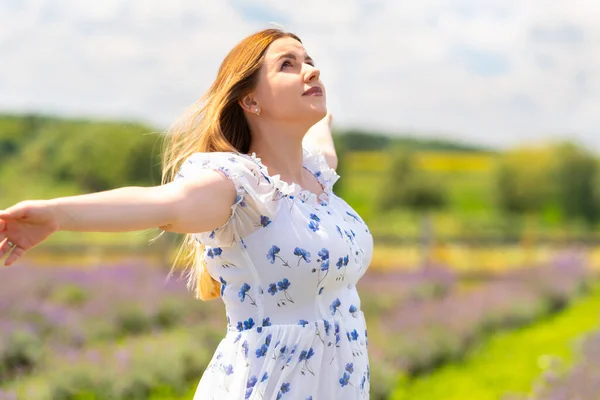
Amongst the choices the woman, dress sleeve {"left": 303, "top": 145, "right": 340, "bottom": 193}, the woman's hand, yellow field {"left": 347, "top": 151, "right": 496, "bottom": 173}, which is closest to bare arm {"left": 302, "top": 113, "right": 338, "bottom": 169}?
dress sleeve {"left": 303, "top": 145, "right": 340, "bottom": 193}

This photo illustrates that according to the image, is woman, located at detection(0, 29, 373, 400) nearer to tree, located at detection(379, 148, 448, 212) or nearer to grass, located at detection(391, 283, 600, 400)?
grass, located at detection(391, 283, 600, 400)

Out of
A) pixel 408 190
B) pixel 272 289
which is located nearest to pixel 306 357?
pixel 272 289

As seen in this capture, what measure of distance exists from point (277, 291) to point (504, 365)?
6243 millimetres

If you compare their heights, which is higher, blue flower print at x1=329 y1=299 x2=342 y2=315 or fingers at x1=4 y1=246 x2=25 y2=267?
fingers at x1=4 y1=246 x2=25 y2=267

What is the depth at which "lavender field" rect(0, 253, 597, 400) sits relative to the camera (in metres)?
5.98

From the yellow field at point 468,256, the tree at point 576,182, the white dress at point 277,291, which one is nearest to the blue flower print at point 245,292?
the white dress at point 277,291

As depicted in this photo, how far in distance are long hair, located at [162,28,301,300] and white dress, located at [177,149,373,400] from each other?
0.13m

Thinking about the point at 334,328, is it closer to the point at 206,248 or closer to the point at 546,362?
the point at 206,248

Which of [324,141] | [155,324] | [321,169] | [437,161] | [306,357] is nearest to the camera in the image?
[306,357]

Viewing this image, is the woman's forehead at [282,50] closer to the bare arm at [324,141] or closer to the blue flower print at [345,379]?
the bare arm at [324,141]

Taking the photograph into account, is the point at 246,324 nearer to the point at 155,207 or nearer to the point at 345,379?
the point at 345,379

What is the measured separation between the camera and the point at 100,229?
1.80 m

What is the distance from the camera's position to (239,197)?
7.07 ft

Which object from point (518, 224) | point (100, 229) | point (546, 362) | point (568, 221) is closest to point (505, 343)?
point (546, 362)
